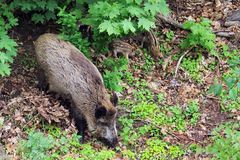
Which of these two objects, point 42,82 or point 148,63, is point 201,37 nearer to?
point 148,63

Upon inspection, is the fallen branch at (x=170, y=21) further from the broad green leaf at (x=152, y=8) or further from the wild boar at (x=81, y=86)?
the wild boar at (x=81, y=86)

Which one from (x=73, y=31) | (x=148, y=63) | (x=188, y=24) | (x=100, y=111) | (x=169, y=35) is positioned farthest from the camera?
(x=169, y=35)

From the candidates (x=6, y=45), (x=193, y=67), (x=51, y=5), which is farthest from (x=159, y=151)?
(x=51, y=5)

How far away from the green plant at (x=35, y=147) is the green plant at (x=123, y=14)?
7.38ft

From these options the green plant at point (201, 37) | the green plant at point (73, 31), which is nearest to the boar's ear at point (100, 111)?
the green plant at point (73, 31)

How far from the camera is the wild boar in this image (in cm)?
792

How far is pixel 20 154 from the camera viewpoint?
6836mm

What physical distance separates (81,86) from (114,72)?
907 mm

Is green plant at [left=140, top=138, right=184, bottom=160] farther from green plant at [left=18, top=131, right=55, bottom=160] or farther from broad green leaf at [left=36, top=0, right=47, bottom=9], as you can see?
broad green leaf at [left=36, top=0, right=47, bottom=9]

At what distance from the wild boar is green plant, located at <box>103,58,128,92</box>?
1.45 feet

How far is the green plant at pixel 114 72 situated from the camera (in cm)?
859

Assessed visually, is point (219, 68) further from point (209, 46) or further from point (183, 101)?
point (183, 101)

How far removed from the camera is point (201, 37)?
10.1 m

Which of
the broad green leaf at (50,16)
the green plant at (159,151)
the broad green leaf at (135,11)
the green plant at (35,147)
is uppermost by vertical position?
the broad green leaf at (135,11)
